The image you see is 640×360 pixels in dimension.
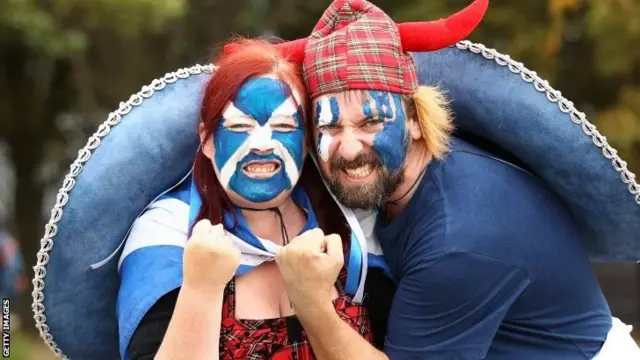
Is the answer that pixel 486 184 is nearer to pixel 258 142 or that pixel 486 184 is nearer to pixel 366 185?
pixel 366 185

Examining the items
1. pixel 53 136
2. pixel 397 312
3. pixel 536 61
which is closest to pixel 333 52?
pixel 397 312

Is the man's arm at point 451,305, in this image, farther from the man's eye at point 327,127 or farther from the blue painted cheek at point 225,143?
the blue painted cheek at point 225,143

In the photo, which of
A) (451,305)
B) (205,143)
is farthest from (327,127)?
(451,305)

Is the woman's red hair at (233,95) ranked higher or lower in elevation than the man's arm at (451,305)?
higher

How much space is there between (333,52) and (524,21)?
4.91 m

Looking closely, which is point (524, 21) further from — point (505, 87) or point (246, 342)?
point (246, 342)

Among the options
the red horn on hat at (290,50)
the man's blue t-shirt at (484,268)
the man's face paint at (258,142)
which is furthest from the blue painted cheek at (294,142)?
the man's blue t-shirt at (484,268)

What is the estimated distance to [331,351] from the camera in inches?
97.1

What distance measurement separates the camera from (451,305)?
2.52 m

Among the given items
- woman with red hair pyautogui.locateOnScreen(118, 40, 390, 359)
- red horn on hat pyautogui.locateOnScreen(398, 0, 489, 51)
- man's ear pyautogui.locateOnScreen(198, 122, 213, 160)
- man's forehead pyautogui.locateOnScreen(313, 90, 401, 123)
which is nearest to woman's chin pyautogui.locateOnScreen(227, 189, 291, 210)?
woman with red hair pyautogui.locateOnScreen(118, 40, 390, 359)

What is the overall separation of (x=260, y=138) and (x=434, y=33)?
1.90 feet

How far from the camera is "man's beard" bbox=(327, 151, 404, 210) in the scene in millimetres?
2586

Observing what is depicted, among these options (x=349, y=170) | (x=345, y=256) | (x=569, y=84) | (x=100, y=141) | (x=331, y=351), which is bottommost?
(x=331, y=351)

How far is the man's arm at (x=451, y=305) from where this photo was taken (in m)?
2.50
